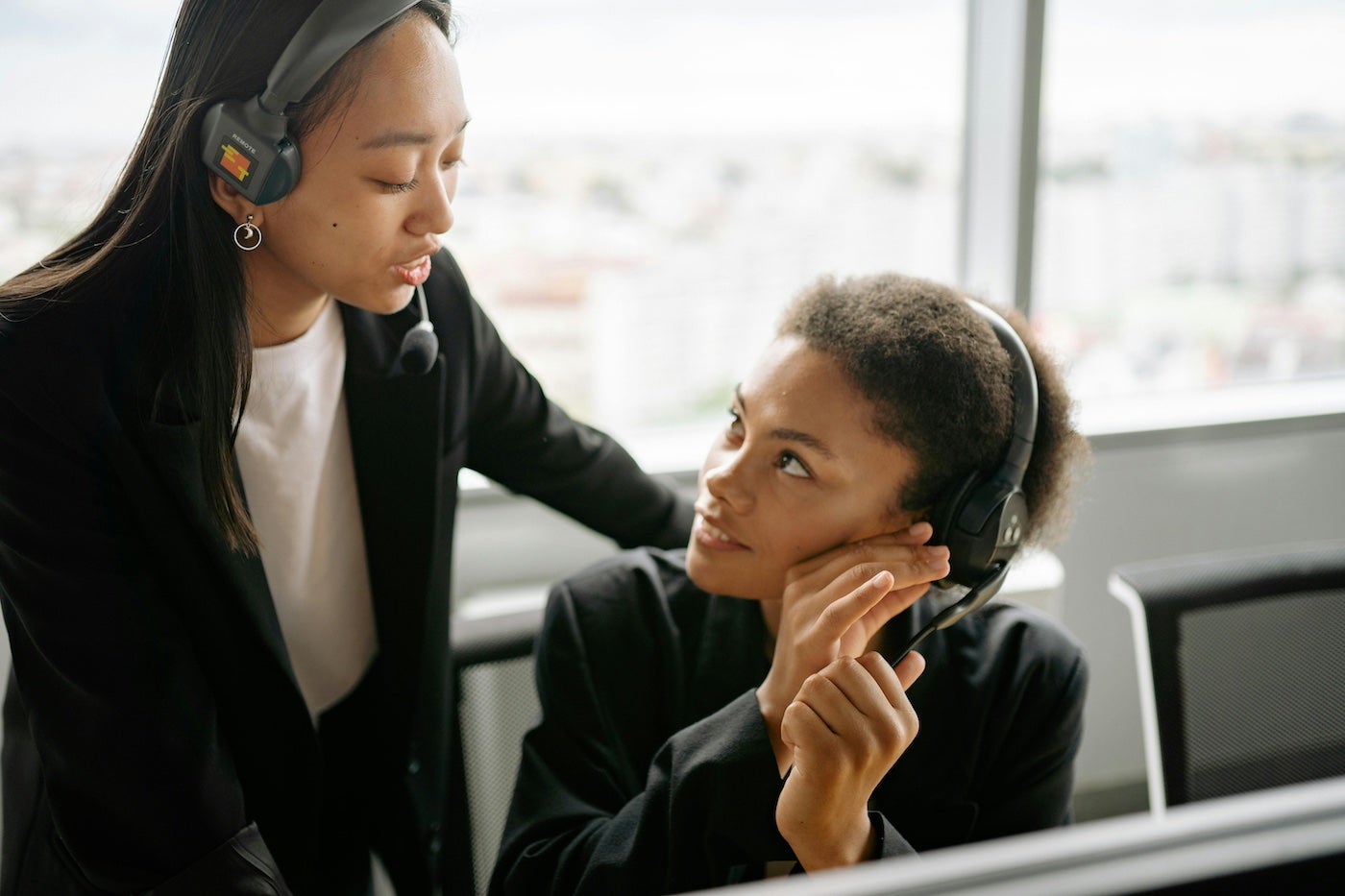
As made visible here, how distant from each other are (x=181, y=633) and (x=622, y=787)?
431 millimetres

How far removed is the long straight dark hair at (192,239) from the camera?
2.85 ft

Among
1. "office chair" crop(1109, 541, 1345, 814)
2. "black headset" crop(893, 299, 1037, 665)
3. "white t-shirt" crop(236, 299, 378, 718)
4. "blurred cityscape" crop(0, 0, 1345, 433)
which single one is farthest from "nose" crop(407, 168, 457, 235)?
"blurred cityscape" crop(0, 0, 1345, 433)

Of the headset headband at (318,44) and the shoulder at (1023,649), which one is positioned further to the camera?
the shoulder at (1023,649)

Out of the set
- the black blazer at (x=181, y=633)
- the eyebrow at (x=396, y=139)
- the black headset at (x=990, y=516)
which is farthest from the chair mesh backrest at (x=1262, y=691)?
the eyebrow at (x=396, y=139)

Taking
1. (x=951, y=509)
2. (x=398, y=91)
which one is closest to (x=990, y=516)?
(x=951, y=509)

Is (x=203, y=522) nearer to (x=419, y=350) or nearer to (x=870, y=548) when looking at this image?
(x=419, y=350)

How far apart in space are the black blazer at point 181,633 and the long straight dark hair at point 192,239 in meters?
0.02

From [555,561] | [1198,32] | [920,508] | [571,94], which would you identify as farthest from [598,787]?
[1198,32]

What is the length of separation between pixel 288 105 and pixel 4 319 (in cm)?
29

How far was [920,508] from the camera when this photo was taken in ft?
3.48

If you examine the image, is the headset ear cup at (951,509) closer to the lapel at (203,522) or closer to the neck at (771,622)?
the neck at (771,622)

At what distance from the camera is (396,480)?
→ 112 centimetres

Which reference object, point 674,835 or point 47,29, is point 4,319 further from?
point 47,29

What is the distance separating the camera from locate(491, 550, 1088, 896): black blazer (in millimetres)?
893
